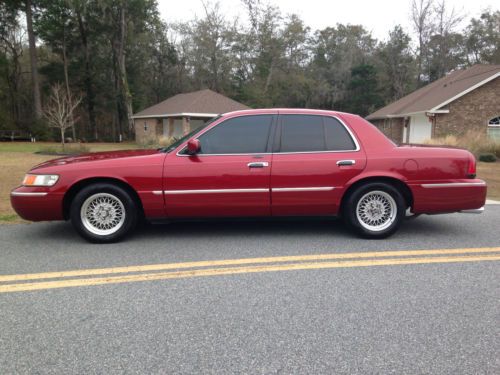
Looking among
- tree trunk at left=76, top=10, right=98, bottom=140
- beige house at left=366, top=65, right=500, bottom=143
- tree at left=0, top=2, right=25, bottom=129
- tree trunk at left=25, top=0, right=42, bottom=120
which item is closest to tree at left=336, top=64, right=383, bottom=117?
beige house at left=366, top=65, right=500, bottom=143

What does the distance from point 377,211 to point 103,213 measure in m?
3.56

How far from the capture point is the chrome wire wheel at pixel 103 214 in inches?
194

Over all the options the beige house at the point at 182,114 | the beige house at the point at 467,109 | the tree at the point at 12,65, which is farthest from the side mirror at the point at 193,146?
the tree at the point at 12,65

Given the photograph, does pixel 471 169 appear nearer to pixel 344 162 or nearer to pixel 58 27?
pixel 344 162

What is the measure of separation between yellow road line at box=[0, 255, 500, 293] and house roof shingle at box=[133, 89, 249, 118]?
2919 centimetres

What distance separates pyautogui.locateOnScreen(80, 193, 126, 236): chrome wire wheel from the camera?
4.93 m

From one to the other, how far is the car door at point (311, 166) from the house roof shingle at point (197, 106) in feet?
91.6

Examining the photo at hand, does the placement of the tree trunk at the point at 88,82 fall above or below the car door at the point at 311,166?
above

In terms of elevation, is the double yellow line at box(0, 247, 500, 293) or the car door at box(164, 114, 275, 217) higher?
the car door at box(164, 114, 275, 217)

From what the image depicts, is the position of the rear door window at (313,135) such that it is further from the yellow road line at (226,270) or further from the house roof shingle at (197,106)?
the house roof shingle at (197,106)

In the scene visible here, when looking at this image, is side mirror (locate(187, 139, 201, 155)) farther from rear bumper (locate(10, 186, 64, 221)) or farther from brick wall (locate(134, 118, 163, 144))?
brick wall (locate(134, 118, 163, 144))

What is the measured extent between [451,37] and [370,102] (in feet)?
37.9

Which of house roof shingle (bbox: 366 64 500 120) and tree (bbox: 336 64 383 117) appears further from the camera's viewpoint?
tree (bbox: 336 64 383 117)

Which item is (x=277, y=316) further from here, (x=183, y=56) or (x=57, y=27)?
(x=183, y=56)
